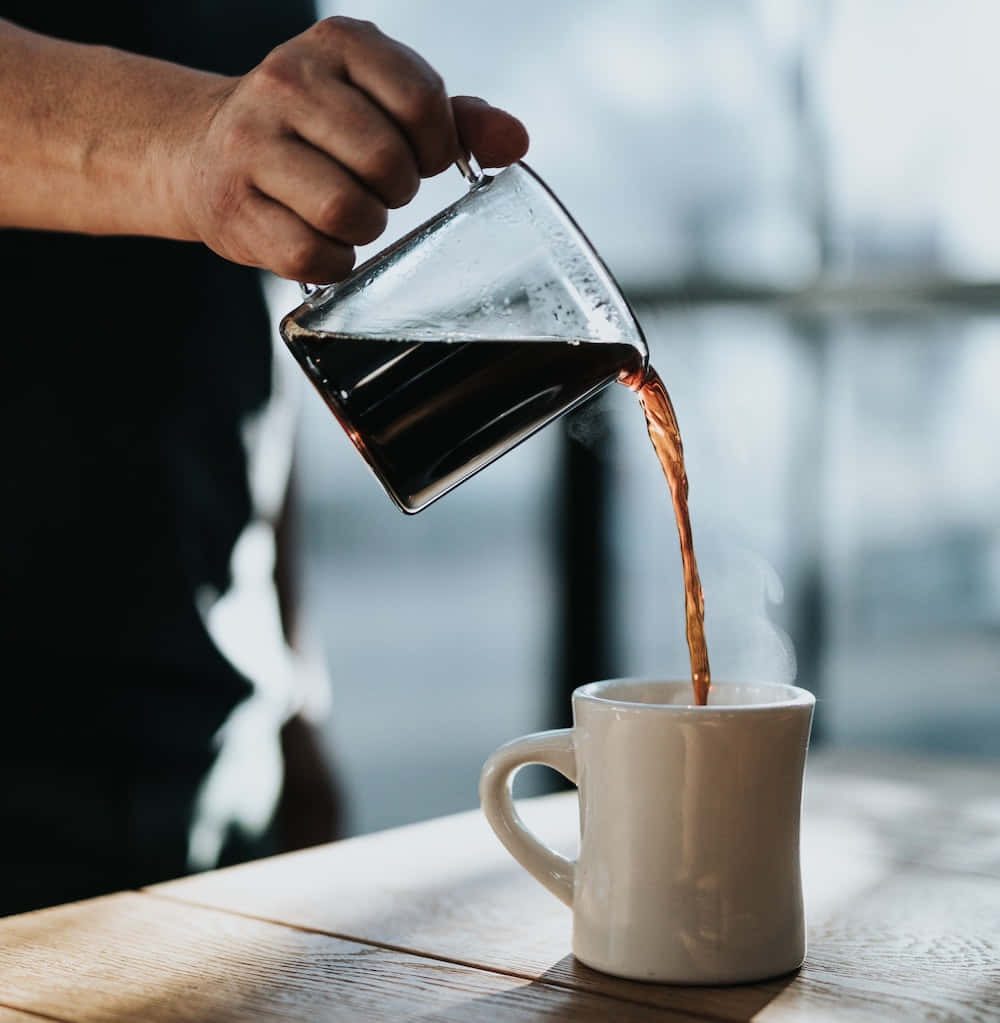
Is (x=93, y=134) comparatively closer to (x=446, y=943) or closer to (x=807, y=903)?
(x=446, y=943)

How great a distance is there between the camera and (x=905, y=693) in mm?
3611

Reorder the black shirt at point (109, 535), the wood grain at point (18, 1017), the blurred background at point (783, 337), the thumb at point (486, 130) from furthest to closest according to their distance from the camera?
the blurred background at point (783, 337) → the black shirt at point (109, 535) → the thumb at point (486, 130) → the wood grain at point (18, 1017)

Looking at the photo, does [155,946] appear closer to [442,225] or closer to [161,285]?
[442,225]

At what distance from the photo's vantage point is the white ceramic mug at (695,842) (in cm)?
68

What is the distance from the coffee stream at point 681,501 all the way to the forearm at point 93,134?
0.30m

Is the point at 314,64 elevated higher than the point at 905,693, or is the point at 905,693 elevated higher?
the point at 314,64

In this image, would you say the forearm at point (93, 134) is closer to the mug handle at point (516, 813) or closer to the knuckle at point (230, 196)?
the knuckle at point (230, 196)

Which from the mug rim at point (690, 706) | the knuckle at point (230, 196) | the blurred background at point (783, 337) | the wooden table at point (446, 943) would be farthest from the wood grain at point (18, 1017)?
the blurred background at point (783, 337)

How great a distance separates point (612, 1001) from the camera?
25.9 inches

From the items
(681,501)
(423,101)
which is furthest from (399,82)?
(681,501)

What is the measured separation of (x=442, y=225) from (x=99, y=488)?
52cm

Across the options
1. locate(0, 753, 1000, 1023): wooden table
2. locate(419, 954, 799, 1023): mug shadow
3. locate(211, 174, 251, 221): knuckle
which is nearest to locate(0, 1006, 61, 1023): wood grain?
locate(0, 753, 1000, 1023): wooden table

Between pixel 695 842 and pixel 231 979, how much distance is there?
0.79 feet

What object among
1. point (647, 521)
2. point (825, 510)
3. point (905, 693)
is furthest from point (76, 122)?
point (905, 693)
